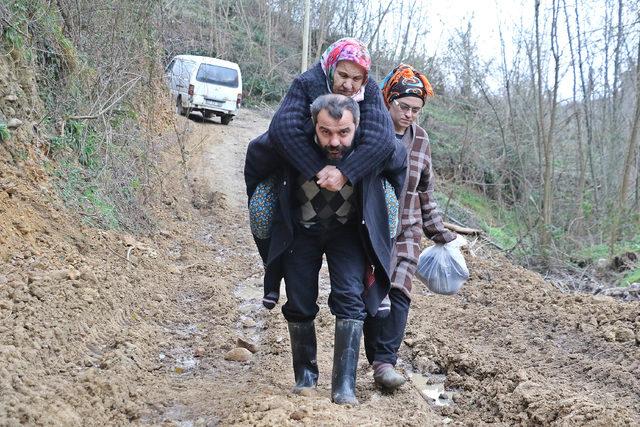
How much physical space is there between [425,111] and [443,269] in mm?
18777

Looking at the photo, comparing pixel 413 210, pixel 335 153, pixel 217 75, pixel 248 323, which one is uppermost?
pixel 217 75

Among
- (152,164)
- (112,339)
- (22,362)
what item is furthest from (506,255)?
(22,362)

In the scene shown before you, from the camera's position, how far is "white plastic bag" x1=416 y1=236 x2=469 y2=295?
4.59 m

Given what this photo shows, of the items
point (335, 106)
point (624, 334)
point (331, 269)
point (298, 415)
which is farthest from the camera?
point (624, 334)

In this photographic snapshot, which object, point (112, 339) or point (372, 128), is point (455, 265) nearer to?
point (372, 128)

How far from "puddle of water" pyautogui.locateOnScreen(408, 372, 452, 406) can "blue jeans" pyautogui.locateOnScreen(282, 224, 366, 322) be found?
43.3 inches

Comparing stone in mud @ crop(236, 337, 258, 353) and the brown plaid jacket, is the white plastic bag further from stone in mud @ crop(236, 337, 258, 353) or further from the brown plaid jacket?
stone in mud @ crop(236, 337, 258, 353)

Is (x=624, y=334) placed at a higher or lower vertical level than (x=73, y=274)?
lower

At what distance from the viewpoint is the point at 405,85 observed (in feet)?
13.6

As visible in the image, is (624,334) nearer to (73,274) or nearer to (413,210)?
(413,210)

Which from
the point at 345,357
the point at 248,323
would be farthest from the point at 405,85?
the point at 248,323

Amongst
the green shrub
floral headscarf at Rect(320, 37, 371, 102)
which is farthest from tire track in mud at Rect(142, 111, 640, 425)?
the green shrub

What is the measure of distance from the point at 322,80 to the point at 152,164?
23.9 ft

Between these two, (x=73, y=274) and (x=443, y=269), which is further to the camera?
(x=73, y=274)
